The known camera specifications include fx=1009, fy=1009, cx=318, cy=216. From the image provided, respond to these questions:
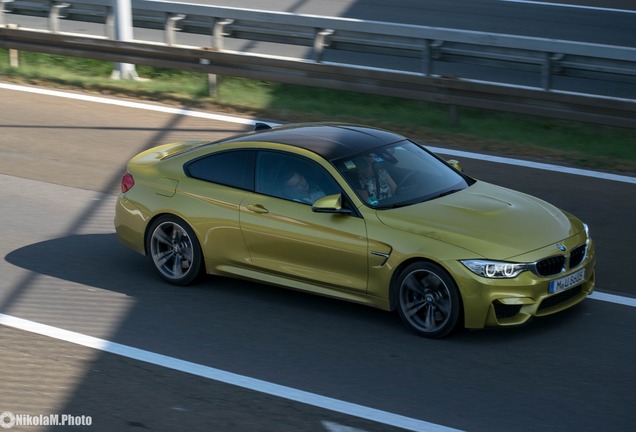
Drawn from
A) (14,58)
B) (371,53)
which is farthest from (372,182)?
(14,58)

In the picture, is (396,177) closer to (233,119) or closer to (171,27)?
(233,119)

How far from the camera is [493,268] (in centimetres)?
748

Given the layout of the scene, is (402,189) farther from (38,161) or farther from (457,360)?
(38,161)

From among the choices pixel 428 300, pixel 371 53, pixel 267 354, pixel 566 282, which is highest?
pixel 371 53

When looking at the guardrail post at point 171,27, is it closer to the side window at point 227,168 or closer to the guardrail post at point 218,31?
the guardrail post at point 218,31

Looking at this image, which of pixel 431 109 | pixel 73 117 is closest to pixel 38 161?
pixel 73 117

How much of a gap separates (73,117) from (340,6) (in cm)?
1039

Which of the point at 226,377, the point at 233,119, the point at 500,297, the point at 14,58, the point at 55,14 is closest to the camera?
the point at 226,377

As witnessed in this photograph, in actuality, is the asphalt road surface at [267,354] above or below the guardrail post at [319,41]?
below

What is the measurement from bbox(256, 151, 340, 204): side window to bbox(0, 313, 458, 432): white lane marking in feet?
5.94

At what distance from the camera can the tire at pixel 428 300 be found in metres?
7.58

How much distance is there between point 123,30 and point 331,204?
34.4ft

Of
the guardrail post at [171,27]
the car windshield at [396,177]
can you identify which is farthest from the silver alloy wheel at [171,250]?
the guardrail post at [171,27]

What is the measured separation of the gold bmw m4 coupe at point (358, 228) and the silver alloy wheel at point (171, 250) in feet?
0.04
